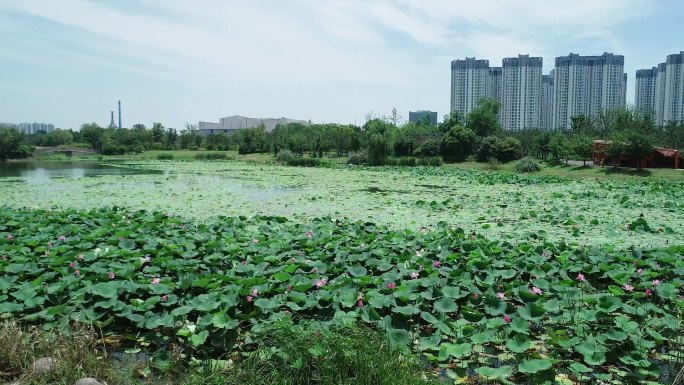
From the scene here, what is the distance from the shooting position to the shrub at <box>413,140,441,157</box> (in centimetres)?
3192

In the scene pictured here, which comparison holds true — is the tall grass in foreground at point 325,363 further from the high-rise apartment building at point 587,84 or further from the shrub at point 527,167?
the high-rise apartment building at point 587,84

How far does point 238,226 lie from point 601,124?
133 feet

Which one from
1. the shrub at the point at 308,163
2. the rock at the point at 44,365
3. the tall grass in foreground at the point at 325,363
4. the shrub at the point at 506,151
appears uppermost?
the shrub at the point at 506,151

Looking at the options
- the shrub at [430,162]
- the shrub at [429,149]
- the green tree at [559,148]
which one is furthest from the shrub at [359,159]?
the green tree at [559,148]

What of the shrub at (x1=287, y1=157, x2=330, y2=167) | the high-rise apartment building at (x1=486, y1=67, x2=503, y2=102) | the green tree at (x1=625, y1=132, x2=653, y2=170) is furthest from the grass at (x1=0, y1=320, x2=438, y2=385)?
the high-rise apartment building at (x1=486, y1=67, x2=503, y2=102)

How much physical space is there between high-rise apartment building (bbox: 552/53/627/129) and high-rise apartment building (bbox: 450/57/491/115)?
341 inches

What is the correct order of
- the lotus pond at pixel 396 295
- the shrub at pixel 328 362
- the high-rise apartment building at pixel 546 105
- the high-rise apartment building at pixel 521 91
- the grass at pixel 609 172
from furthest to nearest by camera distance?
the high-rise apartment building at pixel 546 105, the high-rise apartment building at pixel 521 91, the grass at pixel 609 172, the lotus pond at pixel 396 295, the shrub at pixel 328 362

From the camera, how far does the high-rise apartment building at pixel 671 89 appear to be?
49.1 m

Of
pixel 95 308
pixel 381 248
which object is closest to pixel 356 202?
pixel 381 248

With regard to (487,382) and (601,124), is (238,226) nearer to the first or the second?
(487,382)

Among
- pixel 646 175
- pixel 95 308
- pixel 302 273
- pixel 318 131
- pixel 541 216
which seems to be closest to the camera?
pixel 95 308

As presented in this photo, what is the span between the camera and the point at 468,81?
63.8 metres

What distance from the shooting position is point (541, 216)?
317 inches

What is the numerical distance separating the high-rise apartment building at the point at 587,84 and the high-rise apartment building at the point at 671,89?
361 cm
